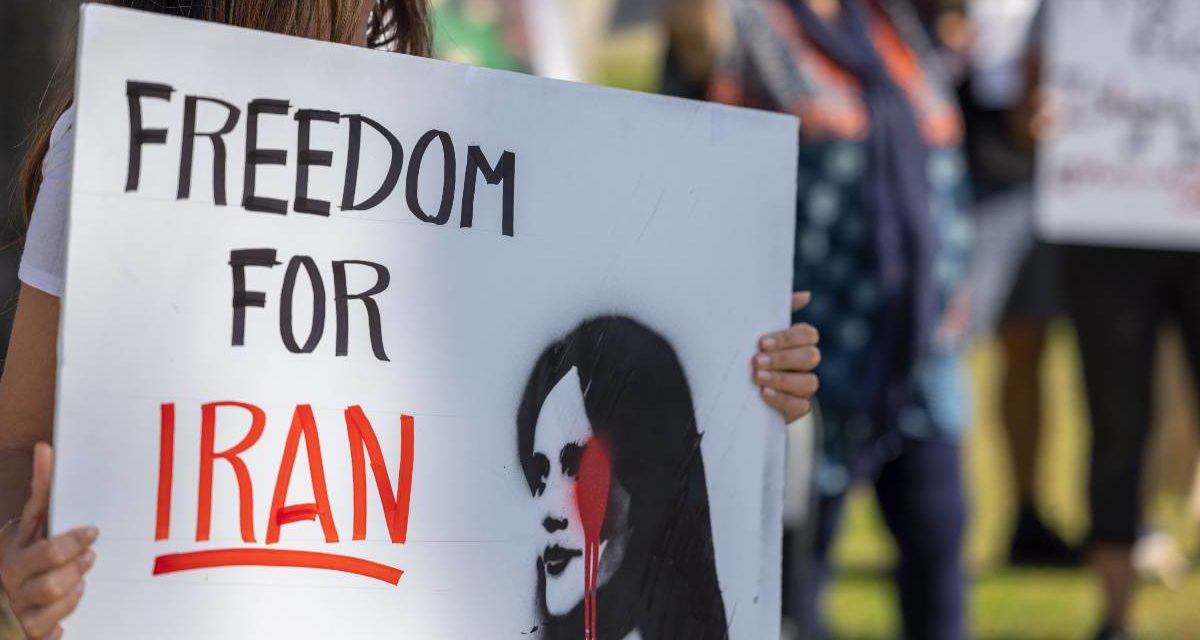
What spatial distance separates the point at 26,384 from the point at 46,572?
9.3 inches

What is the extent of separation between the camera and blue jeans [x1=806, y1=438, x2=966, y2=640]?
291cm

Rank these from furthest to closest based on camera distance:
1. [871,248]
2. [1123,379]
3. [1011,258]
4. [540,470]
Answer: [1011,258] < [1123,379] < [871,248] < [540,470]

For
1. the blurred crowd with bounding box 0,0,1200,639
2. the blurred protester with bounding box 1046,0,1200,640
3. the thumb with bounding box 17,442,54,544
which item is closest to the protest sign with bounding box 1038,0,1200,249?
the blurred protester with bounding box 1046,0,1200,640

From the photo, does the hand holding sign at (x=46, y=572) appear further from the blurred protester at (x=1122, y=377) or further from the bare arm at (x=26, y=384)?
the blurred protester at (x=1122, y=377)

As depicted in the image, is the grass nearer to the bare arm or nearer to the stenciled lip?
the stenciled lip

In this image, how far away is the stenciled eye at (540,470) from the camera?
5.16 ft

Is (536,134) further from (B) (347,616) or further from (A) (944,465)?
(A) (944,465)

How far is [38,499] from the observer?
1.38 meters

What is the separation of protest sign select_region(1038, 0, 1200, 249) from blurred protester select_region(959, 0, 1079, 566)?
530mm

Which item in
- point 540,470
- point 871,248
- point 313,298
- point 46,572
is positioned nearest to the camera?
point 46,572

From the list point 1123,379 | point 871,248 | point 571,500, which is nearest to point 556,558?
point 571,500

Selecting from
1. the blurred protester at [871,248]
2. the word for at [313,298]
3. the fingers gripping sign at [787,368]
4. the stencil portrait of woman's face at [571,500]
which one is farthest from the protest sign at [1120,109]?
the word for at [313,298]

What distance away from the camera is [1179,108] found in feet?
12.9

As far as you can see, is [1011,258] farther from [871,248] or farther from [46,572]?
[46,572]
